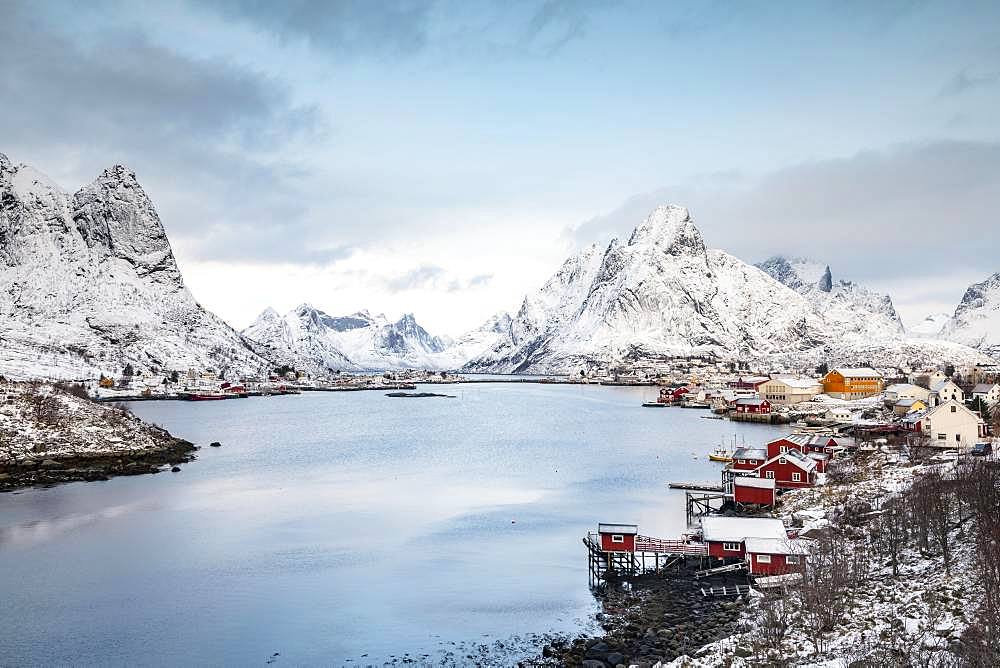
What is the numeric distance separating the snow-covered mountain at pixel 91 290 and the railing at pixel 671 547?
134m

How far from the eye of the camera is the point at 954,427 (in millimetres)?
48500

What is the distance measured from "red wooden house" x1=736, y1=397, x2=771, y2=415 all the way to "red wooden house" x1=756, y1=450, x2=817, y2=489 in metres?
57.7

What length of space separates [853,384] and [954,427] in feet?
221

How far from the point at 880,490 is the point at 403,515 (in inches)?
848

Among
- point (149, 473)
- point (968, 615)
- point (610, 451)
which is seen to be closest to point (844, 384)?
point (610, 451)

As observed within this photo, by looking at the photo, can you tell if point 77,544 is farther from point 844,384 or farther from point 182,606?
point 844,384

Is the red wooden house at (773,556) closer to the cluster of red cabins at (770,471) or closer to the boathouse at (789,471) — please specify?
the cluster of red cabins at (770,471)

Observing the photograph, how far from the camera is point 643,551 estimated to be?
2869 cm

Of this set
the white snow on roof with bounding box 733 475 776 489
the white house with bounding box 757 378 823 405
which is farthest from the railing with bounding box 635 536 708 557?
the white house with bounding box 757 378 823 405

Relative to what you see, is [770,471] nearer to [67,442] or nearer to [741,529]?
[741,529]

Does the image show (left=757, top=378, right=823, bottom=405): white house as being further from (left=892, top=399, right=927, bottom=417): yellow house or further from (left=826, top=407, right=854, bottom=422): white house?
(left=892, top=399, right=927, bottom=417): yellow house

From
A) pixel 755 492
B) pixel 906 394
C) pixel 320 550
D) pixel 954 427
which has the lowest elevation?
pixel 320 550

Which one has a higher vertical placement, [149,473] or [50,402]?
[50,402]

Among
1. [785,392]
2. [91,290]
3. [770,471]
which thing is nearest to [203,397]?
[91,290]
